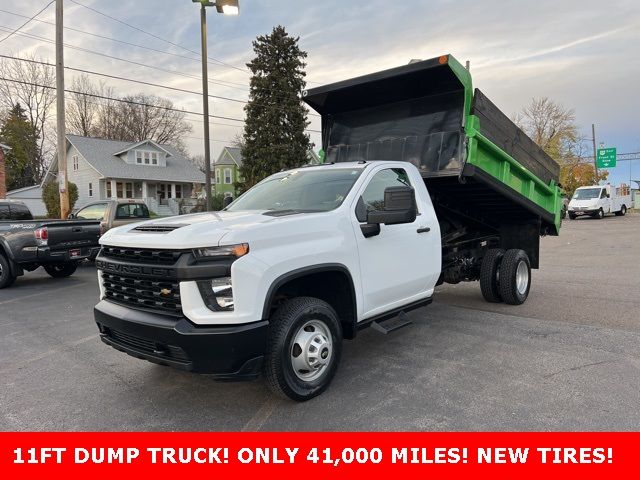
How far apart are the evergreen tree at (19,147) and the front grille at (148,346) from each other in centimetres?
5347

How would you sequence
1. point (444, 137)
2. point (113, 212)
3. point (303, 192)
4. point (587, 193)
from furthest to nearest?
point (587, 193) < point (113, 212) < point (444, 137) < point (303, 192)

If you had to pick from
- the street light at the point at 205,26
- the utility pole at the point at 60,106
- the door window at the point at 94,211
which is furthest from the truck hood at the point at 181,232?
the utility pole at the point at 60,106

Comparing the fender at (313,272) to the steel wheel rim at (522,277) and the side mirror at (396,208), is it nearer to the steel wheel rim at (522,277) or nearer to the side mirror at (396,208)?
the side mirror at (396,208)

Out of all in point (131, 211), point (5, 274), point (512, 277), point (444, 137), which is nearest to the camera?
point (444, 137)

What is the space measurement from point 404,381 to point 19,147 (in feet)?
187

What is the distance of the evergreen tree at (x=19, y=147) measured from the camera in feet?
157

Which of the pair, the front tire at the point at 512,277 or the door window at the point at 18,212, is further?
the door window at the point at 18,212

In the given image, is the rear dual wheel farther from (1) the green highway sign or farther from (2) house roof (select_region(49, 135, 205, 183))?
(1) the green highway sign

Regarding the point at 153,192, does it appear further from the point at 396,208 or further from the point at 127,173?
the point at 396,208

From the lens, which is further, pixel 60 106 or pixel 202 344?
pixel 60 106

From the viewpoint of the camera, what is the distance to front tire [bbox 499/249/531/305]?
6.68 meters

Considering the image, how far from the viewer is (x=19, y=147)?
4947cm

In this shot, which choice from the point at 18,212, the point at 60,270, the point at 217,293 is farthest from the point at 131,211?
the point at 217,293
